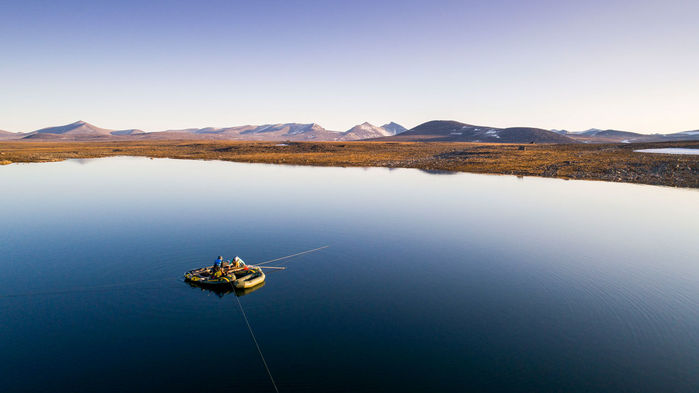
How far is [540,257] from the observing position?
76.7 ft

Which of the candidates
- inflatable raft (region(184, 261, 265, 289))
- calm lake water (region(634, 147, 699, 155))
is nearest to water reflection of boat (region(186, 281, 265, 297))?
inflatable raft (region(184, 261, 265, 289))

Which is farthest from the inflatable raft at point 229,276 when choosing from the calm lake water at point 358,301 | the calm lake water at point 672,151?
the calm lake water at point 672,151

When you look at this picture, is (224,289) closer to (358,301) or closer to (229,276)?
(229,276)

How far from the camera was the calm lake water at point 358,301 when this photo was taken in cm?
1204

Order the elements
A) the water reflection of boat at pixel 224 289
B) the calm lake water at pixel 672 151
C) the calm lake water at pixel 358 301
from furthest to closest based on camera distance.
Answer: the calm lake water at pixel 672 151, the water reflection of boat at pixel 224 289, the calm lake water at pixel 358 301

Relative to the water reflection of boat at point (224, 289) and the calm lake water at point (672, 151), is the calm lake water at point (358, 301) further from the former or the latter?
the calm lake water at point (672, 151)

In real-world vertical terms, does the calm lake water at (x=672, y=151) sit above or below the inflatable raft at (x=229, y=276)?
above

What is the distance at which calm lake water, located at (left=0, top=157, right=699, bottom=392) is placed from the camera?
1204 centimetres

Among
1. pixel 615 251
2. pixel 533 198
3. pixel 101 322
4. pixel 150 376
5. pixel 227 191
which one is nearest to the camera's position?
pixel 150 376

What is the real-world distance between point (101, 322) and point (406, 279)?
52.7 ft

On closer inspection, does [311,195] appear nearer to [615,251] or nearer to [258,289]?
[258,289]

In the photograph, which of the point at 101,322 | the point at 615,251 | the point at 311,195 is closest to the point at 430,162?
the point at 311,195

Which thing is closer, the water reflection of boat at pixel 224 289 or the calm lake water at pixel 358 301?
the calm lake water at pixel 358 301

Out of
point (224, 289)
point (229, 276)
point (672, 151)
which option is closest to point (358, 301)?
point (229, 276)
